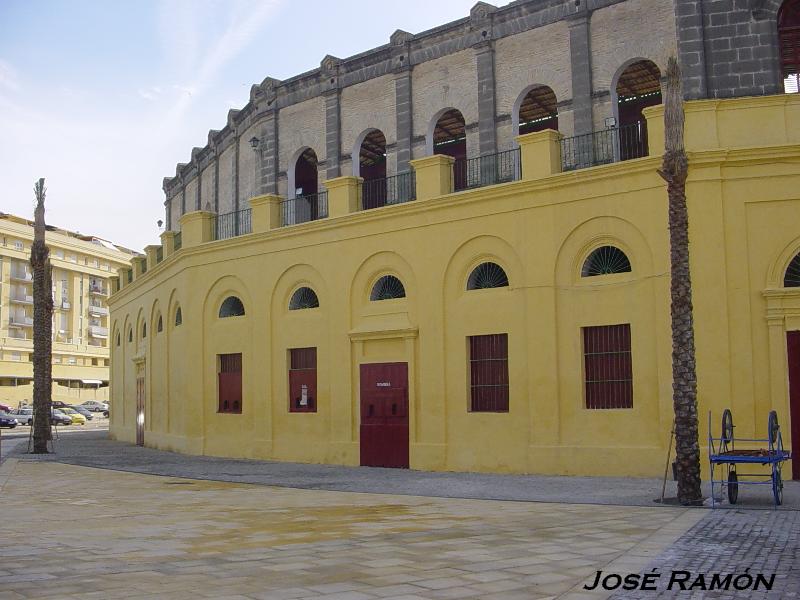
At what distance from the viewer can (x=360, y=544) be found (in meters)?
9.95

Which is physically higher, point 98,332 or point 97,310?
point 97,310

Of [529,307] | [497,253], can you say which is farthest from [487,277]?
[529,307]

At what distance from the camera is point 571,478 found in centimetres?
1756

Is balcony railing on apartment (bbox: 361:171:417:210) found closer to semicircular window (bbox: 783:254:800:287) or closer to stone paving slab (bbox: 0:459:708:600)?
semicircular window (bbox: 783:254:800:287)

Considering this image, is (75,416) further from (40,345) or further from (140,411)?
(40,345)

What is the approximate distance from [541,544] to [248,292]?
16328 millimetres

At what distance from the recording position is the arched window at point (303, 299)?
76.9 feet

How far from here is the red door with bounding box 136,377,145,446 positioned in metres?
32.7

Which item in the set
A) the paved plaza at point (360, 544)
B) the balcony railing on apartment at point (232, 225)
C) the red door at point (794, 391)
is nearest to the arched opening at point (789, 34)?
the red door at point (794, 391)

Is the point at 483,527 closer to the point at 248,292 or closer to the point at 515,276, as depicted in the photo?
the point at 515,276

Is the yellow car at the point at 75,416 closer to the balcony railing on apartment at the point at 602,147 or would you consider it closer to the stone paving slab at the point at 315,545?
the stone paving slab at the point at 315,545

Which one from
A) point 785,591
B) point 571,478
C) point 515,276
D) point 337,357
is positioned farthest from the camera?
point 337,357

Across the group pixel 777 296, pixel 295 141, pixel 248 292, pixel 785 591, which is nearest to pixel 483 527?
pixel 785 591

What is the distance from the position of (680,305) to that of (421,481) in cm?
668
